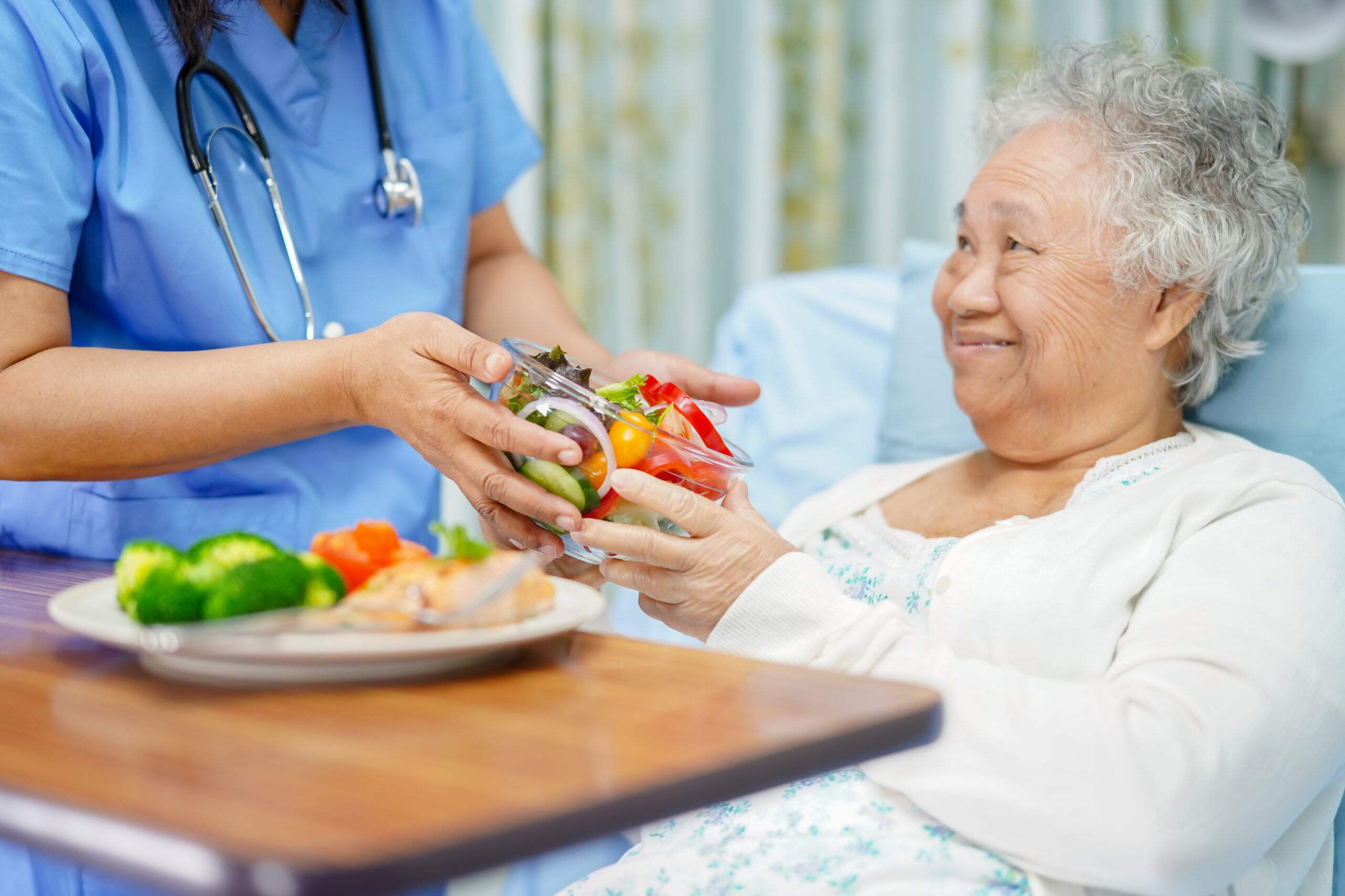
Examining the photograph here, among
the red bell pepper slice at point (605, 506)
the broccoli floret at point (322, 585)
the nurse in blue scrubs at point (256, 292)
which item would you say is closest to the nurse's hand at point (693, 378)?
the nurse in blue scrubs at point (256, 292)

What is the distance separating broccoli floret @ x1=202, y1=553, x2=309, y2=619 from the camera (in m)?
0.71

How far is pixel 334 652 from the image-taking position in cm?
68

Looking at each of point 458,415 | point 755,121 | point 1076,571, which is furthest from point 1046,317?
point 755,121

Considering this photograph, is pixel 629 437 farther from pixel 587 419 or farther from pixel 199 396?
pixel 199 396

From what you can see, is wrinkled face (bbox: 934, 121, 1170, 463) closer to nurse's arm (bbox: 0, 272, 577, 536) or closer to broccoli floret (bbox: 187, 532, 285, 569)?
nurse's arm (bbox: 0, 272, 577, 536)

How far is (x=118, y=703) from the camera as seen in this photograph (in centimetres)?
68

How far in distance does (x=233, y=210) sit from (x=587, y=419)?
0.62 m

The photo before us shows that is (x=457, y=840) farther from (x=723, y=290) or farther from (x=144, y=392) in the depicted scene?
(x=723, y=290)

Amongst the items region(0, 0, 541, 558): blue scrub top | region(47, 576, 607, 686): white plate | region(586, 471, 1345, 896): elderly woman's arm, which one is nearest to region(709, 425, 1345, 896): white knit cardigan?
region(586, 471, 1345, 896): elderly woman's arm

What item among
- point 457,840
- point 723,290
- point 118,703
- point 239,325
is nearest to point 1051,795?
point 457,840

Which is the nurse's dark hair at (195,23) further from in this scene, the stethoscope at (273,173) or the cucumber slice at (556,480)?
the cucumber slice at (556,480)

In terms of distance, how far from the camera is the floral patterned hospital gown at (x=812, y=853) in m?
1.01

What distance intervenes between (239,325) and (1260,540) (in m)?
1.11

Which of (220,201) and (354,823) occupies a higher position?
(220,201)
